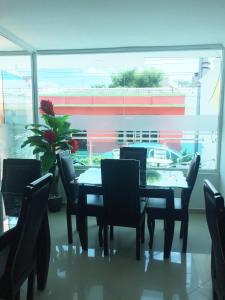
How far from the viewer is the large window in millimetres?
4105

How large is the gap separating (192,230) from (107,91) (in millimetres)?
2348

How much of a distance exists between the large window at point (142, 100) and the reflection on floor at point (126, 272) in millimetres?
1517

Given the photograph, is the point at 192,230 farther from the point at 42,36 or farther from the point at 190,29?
the point at 42,36

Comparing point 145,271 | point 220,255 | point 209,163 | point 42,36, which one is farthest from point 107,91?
point 220,255

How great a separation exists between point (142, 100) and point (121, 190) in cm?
202

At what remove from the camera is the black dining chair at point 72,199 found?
9.66ft

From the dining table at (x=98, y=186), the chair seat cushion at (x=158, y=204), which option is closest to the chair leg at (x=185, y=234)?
the chair seat cushion at (x=158, y=204)

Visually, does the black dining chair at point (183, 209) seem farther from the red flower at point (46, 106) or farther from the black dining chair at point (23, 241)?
the red flower at point (46, 106)

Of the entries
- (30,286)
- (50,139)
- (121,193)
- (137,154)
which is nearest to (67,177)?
(121,193)

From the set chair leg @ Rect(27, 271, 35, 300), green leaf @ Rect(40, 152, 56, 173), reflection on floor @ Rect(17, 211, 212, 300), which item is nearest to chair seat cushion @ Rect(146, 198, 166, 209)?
reflection on floor @ Rect(17, 211, 212, 300)

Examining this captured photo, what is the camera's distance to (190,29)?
322 cm

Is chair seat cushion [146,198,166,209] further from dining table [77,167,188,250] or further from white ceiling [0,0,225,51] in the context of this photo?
white ceiling [0,0,225,51]

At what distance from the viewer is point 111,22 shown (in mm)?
2975

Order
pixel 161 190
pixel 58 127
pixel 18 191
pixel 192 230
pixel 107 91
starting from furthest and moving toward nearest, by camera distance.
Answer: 1. pixel 107 91
2. pixel 58 127
3. pixel 192 230
4. pixel 161 190
5. pixel 18 191
